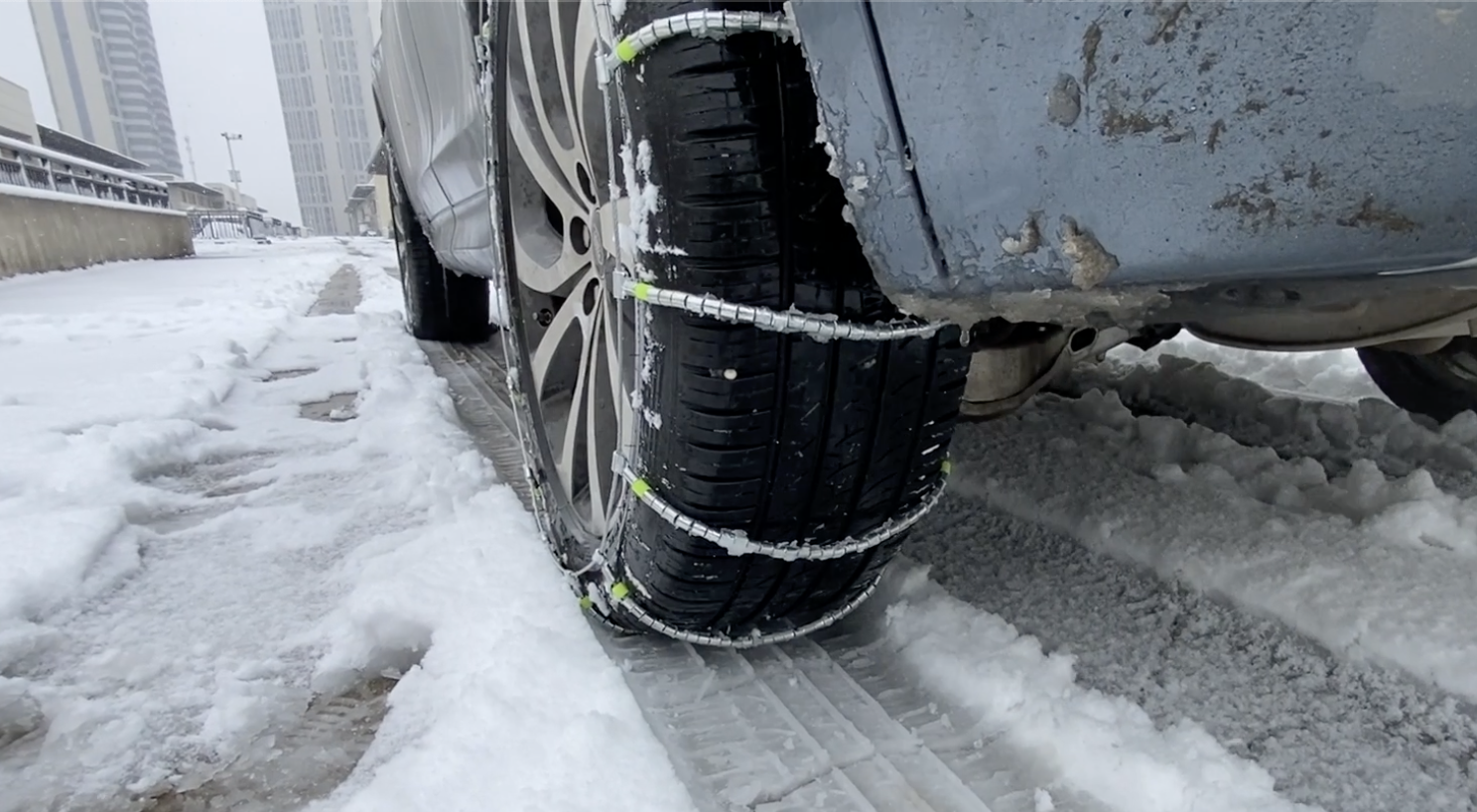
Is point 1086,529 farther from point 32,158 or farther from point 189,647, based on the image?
point 32,158

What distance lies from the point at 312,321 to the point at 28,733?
4.65 meters

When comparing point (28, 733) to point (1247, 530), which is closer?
point (28, 733)

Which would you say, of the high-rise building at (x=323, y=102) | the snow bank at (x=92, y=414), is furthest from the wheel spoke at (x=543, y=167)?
the high-rise building at (x=323, y=102)

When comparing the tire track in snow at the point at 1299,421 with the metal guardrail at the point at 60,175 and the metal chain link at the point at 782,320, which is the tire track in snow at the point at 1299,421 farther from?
the metal guardrail at the point at 60,175

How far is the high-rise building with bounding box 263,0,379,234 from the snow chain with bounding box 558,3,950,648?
60905 millimetres

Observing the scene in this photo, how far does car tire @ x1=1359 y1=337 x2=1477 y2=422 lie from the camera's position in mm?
1693

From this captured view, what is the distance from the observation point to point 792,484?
955mm

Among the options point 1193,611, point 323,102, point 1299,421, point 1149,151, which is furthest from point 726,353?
point 323,102

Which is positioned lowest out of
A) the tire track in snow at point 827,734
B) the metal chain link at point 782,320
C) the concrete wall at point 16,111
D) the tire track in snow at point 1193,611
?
the tire track in snow at point 827,734

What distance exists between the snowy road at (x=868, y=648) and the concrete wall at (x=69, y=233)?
8.61 meters

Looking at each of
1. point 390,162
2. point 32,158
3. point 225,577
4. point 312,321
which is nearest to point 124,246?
point 32,158

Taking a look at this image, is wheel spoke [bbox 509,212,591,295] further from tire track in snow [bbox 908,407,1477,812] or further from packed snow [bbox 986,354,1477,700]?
packed snow [bbox 986,354,1477,700]

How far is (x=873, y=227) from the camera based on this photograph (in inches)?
28.1

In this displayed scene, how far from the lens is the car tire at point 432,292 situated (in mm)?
3859
